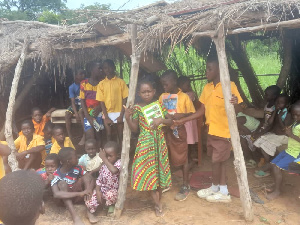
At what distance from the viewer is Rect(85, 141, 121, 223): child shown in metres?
4.13

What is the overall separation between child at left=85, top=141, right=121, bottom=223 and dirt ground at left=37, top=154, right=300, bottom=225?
0.67 ft

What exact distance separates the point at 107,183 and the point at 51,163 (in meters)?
0.91

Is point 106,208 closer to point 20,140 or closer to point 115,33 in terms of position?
point 20,140

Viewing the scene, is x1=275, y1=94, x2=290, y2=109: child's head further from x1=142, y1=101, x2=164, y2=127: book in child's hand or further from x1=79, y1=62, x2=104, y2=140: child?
x1=79, y1=62, x2=104, y2=140: child

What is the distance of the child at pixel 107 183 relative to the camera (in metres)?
4.13

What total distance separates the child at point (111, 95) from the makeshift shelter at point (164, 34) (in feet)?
1.69

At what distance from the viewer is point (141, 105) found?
398cm

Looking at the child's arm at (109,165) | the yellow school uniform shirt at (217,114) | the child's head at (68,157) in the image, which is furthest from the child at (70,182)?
the yellow school uniform shirt at (217,114)

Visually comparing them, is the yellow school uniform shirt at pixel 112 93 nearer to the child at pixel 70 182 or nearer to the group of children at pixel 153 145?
the group of children at pixel 153 145

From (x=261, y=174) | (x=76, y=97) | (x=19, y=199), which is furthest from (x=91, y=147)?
(x=19, y=199)

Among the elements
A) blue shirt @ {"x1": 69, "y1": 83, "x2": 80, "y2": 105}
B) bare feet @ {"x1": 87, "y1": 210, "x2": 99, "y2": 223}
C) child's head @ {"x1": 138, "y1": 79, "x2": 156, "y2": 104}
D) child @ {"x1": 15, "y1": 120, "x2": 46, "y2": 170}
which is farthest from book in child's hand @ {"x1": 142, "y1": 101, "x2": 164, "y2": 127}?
blue shirt @ {"x1": 69, "y1": 83, "x2": 80, "y2": 105}

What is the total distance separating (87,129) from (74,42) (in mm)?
1656

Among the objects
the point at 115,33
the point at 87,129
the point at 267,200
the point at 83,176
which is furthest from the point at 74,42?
the point at 267,200

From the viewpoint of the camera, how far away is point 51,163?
14.6ft
